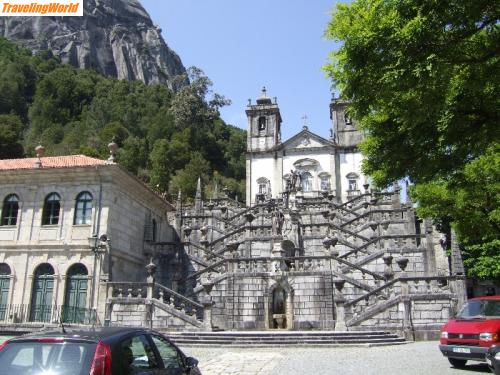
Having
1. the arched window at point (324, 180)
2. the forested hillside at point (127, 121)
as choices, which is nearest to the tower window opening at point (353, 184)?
the arched window at point (324, 180)

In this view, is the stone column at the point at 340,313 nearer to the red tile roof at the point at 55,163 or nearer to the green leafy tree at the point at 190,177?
the red tile roof at the point at 55,163

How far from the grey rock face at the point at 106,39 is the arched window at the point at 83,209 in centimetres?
8367

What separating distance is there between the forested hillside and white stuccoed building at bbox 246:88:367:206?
24.3 ft

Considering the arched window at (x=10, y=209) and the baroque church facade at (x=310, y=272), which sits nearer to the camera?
the baroque church facade at (x=310, y=272)

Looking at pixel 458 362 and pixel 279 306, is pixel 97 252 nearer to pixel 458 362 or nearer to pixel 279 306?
pixel 279 306

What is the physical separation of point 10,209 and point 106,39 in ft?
328

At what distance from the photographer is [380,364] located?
11766 mm

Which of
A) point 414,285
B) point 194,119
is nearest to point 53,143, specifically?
point 194,119

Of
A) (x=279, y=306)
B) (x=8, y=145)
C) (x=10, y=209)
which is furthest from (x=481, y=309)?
(x=8, y=145)

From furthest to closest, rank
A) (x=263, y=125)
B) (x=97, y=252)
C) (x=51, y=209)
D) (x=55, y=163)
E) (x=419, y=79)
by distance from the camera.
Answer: (x=263, y=125), (x=55, y=163), (x=51, y=209), (x=97, y=252), (x=419, y=79)

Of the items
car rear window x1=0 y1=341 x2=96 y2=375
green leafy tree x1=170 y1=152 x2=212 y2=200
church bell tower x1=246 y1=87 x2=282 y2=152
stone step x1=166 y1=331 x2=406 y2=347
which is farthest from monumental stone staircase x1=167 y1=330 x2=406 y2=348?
church bell tower x1=246 y1=87 x2=282 y2=152

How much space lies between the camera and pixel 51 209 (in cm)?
2242

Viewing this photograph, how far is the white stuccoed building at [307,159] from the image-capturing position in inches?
2037

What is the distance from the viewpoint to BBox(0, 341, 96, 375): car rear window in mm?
4633
